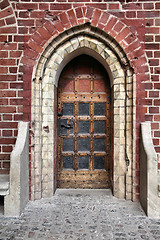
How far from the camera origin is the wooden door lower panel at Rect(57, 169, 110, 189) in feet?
12.4

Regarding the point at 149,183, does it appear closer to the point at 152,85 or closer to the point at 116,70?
the point at 152,85

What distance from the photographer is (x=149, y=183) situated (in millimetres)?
2789

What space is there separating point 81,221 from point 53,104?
1.97 metres

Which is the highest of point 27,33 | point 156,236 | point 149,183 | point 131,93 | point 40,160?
point 27,33

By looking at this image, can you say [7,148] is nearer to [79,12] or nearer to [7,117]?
[7,117]

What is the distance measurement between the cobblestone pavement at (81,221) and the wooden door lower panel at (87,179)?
0.43m

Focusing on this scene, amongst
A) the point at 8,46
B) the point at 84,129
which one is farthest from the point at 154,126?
the point at 8,46

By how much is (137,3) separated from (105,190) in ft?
11.6

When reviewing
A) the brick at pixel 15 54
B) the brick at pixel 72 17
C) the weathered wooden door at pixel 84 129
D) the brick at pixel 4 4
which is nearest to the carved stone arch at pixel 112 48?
the brick at pixel 72 17

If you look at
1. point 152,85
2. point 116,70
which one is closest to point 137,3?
point 116,70

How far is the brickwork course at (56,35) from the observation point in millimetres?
3229

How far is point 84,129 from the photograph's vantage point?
149 inches

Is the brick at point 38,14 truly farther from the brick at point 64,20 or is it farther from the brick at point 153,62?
the brick at point 153,62

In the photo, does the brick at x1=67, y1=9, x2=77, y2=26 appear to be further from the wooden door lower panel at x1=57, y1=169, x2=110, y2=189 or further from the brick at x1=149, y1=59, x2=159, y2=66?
the wooden door lower panel at x1=57, y1=169, x2=110, y2=189
